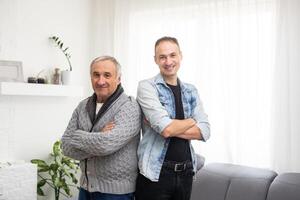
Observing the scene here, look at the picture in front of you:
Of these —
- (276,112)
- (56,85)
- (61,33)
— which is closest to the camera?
(276,112)

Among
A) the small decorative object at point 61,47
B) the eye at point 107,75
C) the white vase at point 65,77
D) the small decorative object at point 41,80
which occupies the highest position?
the small decorative object at point 61,47

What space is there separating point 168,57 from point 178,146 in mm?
471

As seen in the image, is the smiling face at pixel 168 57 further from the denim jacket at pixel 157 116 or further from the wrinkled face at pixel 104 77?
the wrinkled face at pixel 104 77

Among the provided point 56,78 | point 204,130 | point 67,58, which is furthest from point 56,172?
point 204,130

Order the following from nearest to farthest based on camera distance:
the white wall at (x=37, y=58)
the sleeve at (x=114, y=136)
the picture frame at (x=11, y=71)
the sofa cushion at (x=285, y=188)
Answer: the sleeve at (x=114, y=136)
the sofa cushion at (x=285, y=188)
the picture frame at (x=11, y=71)
the white wall at (x=37, y=58)

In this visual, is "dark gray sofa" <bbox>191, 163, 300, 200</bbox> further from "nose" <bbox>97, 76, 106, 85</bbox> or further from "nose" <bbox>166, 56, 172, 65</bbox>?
"nose" <bbox>97, 76, 106, 85</bbox>

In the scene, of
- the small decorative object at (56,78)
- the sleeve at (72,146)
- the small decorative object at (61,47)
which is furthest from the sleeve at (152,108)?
the small decorative object at (61,47)

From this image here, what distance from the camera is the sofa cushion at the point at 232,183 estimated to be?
8.68 feet

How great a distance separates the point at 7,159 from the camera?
313 centimetres

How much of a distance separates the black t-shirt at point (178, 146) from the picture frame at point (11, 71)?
177 cm

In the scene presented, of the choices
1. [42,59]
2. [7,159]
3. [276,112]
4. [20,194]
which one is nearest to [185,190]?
[276,112]

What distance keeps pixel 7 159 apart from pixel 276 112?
7.79 ft

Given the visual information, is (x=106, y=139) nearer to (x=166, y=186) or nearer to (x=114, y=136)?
(x=114, y=136)

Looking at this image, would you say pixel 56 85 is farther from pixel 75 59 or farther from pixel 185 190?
pixel 185 190
